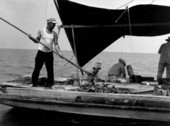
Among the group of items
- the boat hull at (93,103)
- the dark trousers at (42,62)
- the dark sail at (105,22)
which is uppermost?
the dark sail at (105,22)

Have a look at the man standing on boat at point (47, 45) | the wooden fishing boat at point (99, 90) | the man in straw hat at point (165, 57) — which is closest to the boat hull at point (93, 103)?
the wooden fishing boat at point (99, 90)

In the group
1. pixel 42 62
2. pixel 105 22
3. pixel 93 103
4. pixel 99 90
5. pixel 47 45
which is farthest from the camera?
pixel 105 22

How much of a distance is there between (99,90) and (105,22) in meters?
2.90

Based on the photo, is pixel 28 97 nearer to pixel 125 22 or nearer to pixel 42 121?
pixel 42 121

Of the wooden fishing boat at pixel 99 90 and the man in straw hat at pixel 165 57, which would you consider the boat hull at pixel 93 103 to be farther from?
the man in straw hat at pixel 165 57

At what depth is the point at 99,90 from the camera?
7.30 metres

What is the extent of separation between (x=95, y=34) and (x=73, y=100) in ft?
11.3

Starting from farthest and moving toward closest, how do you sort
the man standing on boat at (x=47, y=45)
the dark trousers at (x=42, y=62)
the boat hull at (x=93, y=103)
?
the dark trousers at (x=42, y=62), the man standing on boat at (x=47, y=45), the boat hull at (x=93, y=103)

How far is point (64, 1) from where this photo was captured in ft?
29.7

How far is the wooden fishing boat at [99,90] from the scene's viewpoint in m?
6.50

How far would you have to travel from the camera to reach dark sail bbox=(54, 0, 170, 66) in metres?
9.08

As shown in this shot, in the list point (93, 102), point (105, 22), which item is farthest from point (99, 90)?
point (105, 22)

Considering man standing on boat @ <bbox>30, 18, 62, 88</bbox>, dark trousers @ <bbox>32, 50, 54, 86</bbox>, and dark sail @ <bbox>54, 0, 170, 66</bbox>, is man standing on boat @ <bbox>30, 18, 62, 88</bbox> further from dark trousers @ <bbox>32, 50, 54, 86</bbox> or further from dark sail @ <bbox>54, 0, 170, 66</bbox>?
dark sail @ <bbox>54, 0, 170, 66</bbox>

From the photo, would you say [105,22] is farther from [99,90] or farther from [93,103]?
[93,103]
